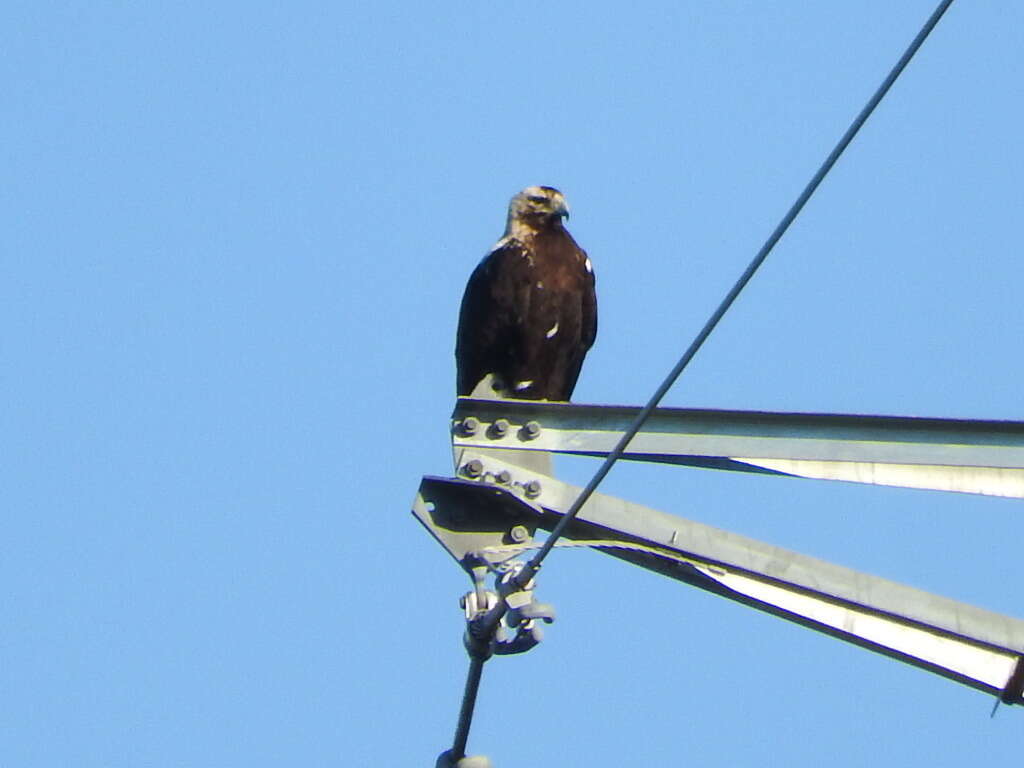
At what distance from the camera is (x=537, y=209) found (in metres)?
8.27

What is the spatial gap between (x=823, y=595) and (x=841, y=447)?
1.05ft

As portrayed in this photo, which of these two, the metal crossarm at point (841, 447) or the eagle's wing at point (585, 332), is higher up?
the eagle's wing at point (585, 332)

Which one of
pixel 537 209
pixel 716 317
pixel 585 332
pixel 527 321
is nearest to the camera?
pixel 716 317

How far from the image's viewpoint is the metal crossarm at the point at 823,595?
132 inches

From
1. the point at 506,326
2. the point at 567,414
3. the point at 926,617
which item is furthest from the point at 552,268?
the point at 926,617

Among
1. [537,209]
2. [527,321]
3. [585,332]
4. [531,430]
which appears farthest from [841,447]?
[537,209]

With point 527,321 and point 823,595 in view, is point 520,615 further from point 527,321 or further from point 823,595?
point 527,321

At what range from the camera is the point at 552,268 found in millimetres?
7691

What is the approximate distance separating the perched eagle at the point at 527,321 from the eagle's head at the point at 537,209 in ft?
0.92

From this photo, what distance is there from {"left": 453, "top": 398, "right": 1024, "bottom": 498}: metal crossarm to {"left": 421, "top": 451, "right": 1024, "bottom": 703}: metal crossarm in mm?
190

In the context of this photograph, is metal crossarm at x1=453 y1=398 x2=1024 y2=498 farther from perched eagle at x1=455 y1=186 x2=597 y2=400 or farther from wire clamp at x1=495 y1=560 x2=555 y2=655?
perched eagle at x1=455 y1=186 x2=597 y2=400

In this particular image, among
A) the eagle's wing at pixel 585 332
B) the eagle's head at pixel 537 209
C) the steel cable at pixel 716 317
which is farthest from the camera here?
the eagle's head at pixel 537 209

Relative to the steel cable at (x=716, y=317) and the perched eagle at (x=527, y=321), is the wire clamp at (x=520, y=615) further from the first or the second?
the perched eagle at (x=527, y=321)

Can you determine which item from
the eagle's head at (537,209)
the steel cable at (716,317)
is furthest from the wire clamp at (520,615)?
the eagle's head at (537,209)
